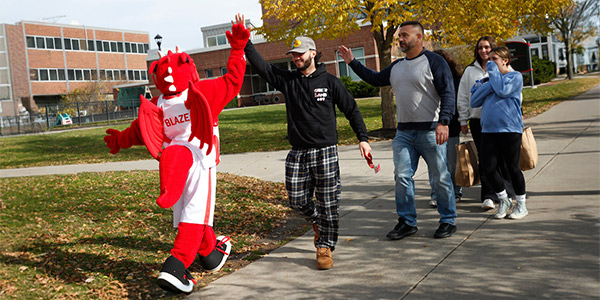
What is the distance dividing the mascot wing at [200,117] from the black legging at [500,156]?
324cm

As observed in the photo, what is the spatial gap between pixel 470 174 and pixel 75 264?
4.45 metres

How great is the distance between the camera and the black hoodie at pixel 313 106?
484 centimetres

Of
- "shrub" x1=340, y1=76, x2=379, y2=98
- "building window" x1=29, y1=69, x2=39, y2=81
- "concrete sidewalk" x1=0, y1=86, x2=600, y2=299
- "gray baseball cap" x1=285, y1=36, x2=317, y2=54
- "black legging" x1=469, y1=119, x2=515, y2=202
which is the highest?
"building window" x1=29, y1=69, x2=39, y2=81

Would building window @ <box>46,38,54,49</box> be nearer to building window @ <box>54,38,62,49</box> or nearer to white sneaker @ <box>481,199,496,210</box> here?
building window @ <box>54,38,62,49</box>

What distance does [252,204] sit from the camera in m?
7.74

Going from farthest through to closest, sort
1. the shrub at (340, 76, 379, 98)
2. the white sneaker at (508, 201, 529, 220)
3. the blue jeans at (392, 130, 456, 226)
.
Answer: the shrub at (340, 76, 379, 98)
the white sneaker at (508, 201, 529, 220)
the blue jeans at (392, 130, 456, 226)

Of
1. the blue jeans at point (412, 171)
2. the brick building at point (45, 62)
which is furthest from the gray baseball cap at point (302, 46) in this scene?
the brick building at point (45, 62)

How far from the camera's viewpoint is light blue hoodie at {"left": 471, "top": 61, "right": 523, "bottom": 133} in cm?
575

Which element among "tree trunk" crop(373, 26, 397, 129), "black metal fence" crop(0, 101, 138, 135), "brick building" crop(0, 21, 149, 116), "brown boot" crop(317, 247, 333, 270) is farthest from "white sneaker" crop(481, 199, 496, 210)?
"brick building" crop(0, 21, 149, 116)

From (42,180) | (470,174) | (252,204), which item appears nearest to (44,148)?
(42,180)

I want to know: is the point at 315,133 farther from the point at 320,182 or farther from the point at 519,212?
the point at 519,212

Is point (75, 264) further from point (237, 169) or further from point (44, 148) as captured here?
point (44, 148)

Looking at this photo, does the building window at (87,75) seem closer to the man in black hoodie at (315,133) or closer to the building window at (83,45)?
the building window at (83,45)

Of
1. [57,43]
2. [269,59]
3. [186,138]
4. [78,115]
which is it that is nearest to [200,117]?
[186,138]
